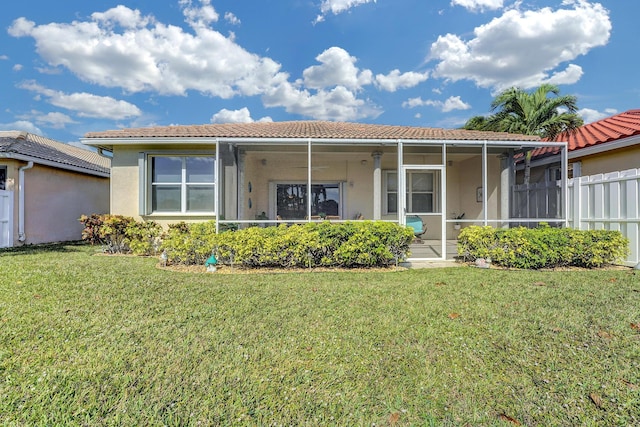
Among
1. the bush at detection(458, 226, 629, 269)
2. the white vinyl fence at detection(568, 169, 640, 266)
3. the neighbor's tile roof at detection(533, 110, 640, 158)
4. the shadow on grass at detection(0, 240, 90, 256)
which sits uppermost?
the neighbor's tile roof at detection(533, 110, 640, 158)

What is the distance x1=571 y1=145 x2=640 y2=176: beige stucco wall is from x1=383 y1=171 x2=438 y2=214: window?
4.51 meters

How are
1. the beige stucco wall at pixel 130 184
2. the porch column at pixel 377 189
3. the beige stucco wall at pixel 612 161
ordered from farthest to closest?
the beige stucco wall at pixel 130 184 → the porch column at pixel 377 189 → the beige stucco wall at pixel 612 161

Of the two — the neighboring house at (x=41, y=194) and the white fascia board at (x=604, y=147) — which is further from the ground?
the white fascia board at (x=604, y=147)

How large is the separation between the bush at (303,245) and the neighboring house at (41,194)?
22.7ft

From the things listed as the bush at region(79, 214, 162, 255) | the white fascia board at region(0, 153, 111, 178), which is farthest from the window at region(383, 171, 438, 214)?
the white fascia board at region(0, 153, 111, 178)

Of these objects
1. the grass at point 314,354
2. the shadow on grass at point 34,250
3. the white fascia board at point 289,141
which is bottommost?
the grass at point 314,354

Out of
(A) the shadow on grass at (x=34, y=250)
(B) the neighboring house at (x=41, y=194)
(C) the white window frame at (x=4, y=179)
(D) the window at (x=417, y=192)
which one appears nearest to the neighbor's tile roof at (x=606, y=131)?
(D) the window at (x=417, y=192)

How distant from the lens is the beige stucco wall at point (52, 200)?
34.3 feet

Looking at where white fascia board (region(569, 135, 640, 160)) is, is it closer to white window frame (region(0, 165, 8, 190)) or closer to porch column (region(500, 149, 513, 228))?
porch column (region(500, 149, 513, 228))

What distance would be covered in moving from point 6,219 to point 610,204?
Result: 17187mm

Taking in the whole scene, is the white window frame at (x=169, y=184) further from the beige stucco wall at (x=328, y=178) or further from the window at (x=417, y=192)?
the window at (x=417, y=192)

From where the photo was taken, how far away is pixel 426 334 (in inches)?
138

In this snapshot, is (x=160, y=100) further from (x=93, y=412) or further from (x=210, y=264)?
(x=93, y=412)

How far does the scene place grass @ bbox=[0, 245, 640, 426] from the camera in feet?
7.55
